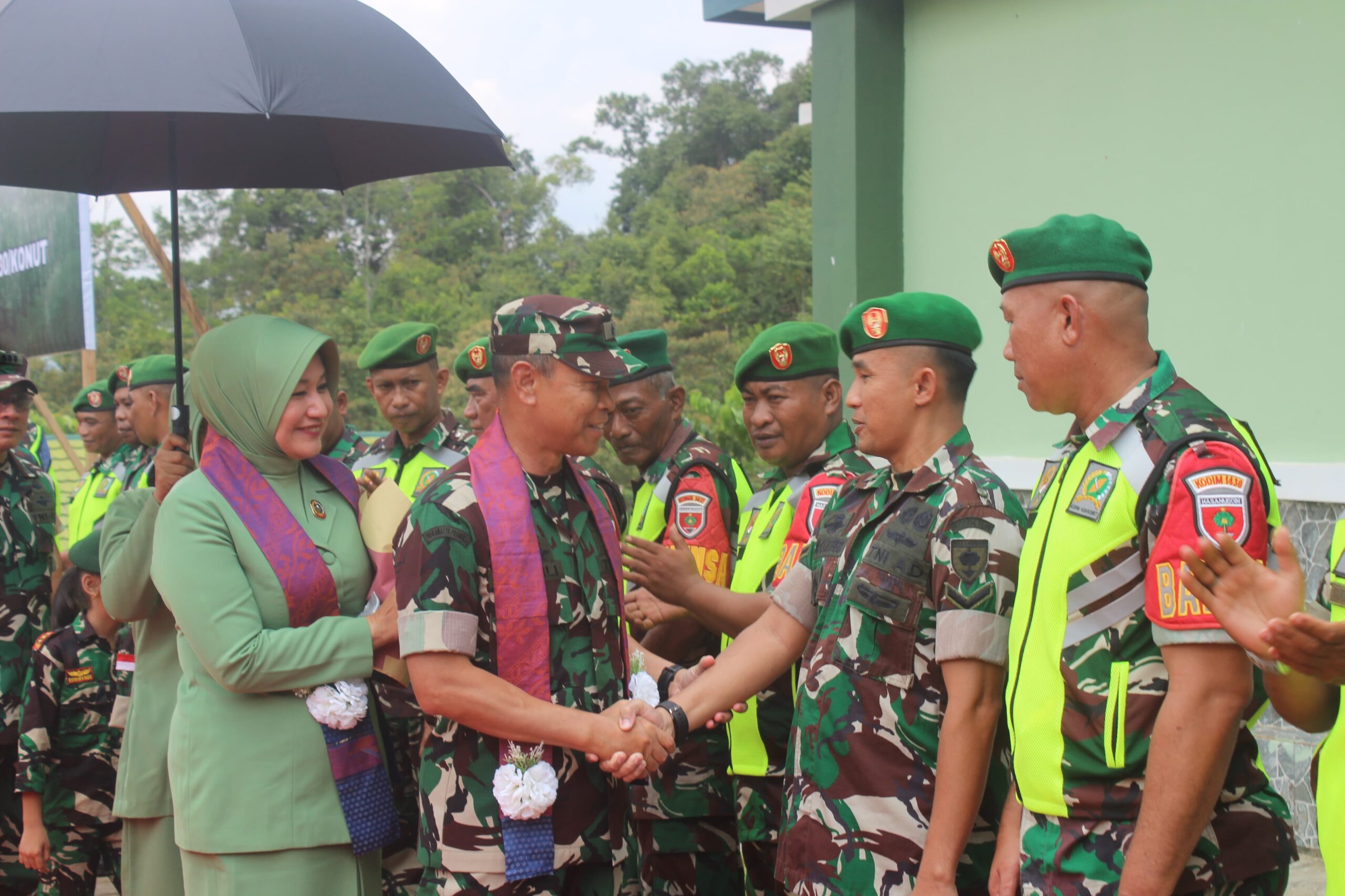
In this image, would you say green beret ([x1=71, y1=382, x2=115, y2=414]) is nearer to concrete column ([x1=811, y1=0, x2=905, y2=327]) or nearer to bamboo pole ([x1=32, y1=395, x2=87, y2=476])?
bamboo pole ([x1=32, y1=395, x2=87, y2=476])

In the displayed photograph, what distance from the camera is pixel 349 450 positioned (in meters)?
6.57

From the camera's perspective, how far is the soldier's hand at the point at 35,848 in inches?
171

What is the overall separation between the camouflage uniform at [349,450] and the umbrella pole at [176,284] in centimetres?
265

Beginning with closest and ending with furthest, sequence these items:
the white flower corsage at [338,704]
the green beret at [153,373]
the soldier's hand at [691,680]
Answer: the white flower corsage at [338,704], the soldier's hand at [691,680], the green beret at [153,373]

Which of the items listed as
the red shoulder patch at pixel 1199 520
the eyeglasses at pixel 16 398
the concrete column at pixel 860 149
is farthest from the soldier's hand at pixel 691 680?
the concrete column at pixel 860 149

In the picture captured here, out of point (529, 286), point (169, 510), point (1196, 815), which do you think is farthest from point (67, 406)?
point (1196, 815)

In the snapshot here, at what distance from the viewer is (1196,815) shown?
2.08m

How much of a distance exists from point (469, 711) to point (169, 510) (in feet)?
3.30

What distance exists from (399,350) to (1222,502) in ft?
14.9

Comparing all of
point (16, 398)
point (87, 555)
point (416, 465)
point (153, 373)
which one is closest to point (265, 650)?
point (87, 555)

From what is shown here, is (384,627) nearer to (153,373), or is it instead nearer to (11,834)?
(11,834)

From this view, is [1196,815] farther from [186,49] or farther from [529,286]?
[529,286]

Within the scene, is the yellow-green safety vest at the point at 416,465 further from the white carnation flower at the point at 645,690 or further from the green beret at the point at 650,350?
the white carnation flower at the point at 645,690

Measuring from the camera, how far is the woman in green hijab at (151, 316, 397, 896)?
9.39ft
